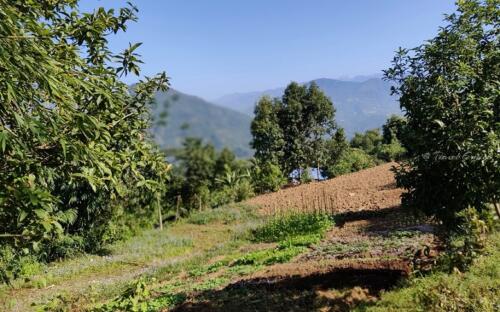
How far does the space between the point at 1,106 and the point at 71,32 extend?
5.59 feet

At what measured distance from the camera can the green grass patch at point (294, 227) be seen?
513 inches

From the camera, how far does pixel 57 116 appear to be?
3037 millimetres

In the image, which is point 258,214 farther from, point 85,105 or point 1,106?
point 1,106

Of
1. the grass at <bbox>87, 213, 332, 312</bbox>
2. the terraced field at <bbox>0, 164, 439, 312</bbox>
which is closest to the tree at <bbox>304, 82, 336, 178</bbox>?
the terraced field at <bbox>0, 164, 439, 312</bbox>

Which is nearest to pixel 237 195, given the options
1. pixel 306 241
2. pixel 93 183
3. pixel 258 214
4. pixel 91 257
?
pixel 258 214

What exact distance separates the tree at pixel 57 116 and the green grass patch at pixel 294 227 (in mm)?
8919

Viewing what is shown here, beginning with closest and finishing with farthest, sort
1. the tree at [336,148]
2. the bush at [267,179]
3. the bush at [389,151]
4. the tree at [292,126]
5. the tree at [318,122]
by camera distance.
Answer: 1. the bush at [267,179]
2. the tree at [292,126]
3. the tree at [318,122]
4. the bush at [389,151]
5. the tree at [336,148]

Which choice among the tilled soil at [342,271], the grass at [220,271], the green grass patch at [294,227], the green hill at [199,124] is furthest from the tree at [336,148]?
the green hill at [199,124]

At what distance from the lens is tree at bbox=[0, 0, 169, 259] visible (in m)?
2.72

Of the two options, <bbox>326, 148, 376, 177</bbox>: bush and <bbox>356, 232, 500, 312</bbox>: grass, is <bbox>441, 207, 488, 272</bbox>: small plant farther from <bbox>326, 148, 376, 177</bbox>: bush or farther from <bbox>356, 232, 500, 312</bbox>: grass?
<bbox>326, 148, 376, 177</bbox>: bush

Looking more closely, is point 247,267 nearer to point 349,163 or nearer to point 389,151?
point 349,163

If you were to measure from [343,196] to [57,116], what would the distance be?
652 inches

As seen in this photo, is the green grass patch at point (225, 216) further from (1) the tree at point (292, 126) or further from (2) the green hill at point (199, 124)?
(2) the green hill at point (199, 124)

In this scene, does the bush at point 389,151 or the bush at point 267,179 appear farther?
the bush at point 389,151
